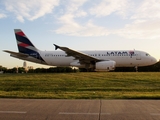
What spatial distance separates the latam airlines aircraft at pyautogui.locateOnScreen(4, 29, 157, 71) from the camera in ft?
106

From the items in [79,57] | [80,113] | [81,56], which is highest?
[81,56]

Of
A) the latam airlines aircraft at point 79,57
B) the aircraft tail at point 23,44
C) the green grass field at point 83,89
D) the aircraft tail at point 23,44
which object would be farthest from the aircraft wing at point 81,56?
the green grass field at point 83,89

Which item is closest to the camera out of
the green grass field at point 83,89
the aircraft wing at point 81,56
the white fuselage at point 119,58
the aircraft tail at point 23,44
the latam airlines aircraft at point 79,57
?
the green grass field at point 83,89

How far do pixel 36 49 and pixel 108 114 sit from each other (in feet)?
101

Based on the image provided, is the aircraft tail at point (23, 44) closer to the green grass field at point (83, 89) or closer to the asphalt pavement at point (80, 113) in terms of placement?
the green grass field at point (83, 89)

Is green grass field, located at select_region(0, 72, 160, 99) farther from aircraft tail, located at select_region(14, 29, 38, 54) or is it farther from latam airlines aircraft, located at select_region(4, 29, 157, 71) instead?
aircraft tail, located at select_region(14, 29, 38, 54)

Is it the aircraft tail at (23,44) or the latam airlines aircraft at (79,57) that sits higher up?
the aircraft tail at (23,44)

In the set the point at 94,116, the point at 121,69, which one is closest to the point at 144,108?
the point at 94,116

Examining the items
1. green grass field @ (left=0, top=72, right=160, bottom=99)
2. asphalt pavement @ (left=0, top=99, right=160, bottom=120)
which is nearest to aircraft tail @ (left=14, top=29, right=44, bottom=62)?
green grass field @ (left=0, top=72, right=160, bottom=99)

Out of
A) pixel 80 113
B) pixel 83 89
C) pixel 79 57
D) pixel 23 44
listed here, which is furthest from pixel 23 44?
pixel 80 113

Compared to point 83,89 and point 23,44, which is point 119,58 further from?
point 83,89

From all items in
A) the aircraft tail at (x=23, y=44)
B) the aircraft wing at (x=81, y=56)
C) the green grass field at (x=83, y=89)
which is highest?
the aircraft tail at (x=23, y=44)

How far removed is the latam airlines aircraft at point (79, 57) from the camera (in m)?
32.4

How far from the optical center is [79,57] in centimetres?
3061
